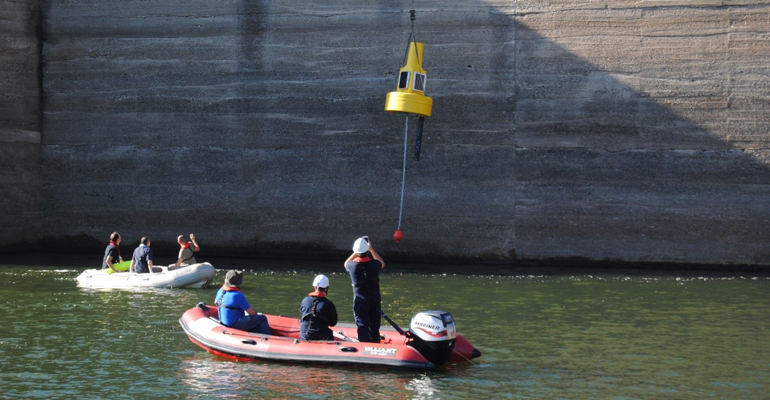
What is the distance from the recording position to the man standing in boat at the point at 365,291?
11.1 meters

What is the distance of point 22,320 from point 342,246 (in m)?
9.51

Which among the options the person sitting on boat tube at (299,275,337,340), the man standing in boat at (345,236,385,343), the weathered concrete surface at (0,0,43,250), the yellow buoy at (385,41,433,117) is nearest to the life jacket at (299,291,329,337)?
the person sitting on boat tube at (299,275,337,340)

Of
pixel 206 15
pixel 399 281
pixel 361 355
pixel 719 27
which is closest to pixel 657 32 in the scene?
pixel 719 27

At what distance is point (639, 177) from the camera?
20.8 metres

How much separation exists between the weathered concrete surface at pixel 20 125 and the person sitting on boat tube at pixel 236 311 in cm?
1331

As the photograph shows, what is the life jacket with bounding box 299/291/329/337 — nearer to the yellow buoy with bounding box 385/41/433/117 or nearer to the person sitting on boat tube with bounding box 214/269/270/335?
Answer: the person sitting on boat tube with bounding box 214/269/270/335

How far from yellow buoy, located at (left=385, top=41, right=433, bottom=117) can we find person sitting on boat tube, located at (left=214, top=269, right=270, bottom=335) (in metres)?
9.65

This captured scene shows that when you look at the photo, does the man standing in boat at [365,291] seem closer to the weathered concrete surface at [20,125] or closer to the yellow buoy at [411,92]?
the yellow buoy at [411,92]

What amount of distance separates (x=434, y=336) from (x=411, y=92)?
10.7 m

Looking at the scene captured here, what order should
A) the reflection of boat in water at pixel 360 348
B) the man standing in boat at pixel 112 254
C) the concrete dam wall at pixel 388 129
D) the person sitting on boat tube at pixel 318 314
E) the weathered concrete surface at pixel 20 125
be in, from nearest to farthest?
the reflection of boat in water at pixel 360 348 < the person sitting on boat tube at pixel 318 314 < the man standing in boat at pixel 112 254 < the concrete dam wall at pixel 388 129 < the weathered concrete surface at pixel 20 125

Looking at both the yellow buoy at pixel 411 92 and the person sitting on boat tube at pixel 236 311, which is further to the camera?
the yellow buoy at pixel 411 92

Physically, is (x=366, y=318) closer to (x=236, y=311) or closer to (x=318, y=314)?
(x=318, y=314)

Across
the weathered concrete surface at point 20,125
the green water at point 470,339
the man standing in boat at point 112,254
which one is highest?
the weathered concrete surface at point 20,125

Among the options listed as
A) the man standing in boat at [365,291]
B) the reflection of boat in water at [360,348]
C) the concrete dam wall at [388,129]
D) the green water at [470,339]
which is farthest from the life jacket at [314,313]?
the concrete dam wall at [388,129]
